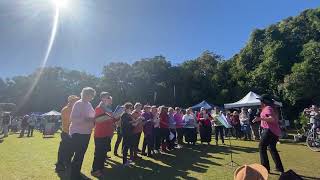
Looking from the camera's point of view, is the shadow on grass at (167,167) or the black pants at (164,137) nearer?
the shadow on grass at (167,167)

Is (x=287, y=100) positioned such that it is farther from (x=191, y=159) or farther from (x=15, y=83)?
(x=15, y=83)

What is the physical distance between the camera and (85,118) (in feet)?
27.5

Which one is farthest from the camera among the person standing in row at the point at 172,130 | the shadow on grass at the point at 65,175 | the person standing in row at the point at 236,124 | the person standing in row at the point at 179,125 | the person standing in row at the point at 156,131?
the person standing in row at the point at 236,124

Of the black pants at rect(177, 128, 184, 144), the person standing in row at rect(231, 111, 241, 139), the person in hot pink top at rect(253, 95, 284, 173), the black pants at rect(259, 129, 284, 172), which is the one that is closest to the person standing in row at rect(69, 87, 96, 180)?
the person in hot pink top at rect(253, 95, 284, 173)

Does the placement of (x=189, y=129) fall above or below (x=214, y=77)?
below

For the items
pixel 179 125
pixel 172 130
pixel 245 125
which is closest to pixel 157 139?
pixel 172 130

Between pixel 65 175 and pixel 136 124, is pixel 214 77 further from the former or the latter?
pixel 65 175

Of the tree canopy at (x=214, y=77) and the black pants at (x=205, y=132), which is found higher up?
the tree canopy at (x=214, y=77)

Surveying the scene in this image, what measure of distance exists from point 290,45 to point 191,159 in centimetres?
3311

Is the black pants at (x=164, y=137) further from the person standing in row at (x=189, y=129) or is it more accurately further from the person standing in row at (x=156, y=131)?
the person standing in row at (x=189, y=129)

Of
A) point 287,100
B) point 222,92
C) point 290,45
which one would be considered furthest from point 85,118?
point 222,92

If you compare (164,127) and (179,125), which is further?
(179,125)

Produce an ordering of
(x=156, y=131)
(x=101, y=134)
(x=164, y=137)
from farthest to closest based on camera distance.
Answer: (x=164, y=137) < (x=156, y=131) < (x=101, y=134)

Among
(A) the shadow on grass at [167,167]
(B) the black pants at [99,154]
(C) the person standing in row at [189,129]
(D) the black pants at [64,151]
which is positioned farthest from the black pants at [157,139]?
(B) the black pants at [99,154]
